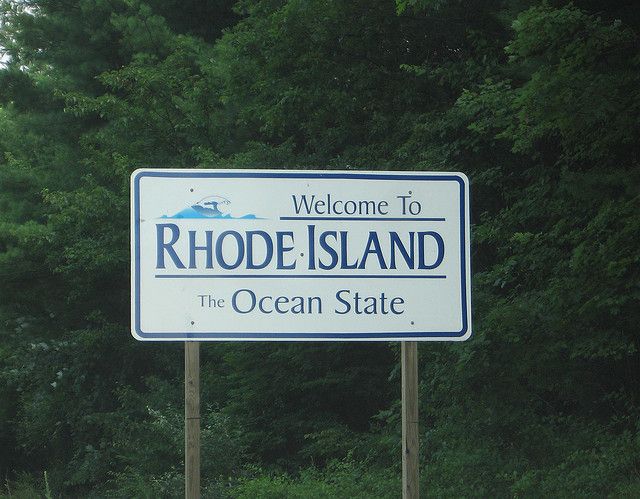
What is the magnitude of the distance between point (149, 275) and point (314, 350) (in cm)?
1153

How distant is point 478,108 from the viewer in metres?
11.8

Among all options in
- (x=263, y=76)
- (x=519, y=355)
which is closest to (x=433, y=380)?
(x=519, y=355)

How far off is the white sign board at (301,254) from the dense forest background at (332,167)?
4.88m

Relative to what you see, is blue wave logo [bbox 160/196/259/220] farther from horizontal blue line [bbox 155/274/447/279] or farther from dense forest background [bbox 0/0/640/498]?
dense forest background [bbox 0/0/640/498]

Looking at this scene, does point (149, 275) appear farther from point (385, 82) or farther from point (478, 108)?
point (385, 82)

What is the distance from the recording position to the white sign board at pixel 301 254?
4805 millimetres

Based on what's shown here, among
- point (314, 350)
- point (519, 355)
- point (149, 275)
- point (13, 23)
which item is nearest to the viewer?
point (149, 275)

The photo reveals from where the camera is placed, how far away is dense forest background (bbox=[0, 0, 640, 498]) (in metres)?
10.3

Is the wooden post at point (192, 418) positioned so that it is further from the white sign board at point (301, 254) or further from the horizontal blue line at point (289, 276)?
the horizontal blue line at point (289, 276)

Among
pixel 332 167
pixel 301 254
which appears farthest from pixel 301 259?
pixel 332 167

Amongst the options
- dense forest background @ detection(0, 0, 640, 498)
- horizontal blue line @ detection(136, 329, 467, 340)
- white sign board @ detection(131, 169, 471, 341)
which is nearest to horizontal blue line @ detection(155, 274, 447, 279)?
white sign board @ detection(131, 169, 471, 341)

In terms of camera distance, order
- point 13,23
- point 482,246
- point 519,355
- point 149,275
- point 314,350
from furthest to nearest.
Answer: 1. point 13,23
2. point 314,350
3. point 482,246
4. point 519,355
5. point 149,275

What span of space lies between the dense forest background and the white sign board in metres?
4.88

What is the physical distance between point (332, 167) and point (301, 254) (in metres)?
10.2
